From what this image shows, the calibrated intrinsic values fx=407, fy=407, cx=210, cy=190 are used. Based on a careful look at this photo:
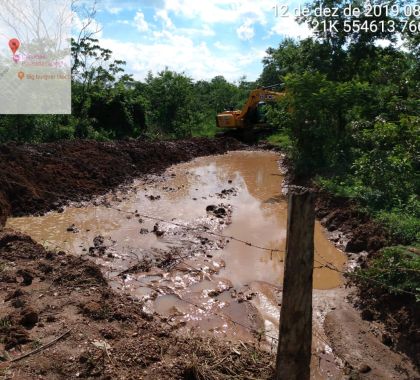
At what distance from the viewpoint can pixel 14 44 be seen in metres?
16.3

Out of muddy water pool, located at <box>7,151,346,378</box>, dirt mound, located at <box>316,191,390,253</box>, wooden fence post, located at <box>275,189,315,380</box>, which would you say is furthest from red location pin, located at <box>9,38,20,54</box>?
wooden fence post, located at <box>275,189,315,380</box>

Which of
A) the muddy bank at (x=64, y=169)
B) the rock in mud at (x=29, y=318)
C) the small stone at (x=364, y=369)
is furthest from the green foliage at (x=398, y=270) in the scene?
the muddy bank at (x=64, y=169)

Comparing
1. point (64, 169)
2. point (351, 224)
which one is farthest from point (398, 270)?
point (64, 169)

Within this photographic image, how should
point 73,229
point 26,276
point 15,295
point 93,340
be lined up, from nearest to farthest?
1. point 93,340
2. point 15,295
3. point 26,276
4. point 73,229

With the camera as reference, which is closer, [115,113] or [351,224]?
[351,224]

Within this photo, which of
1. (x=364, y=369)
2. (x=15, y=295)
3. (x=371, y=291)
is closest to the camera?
(x=364, y=369)

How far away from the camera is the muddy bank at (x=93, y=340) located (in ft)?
12.0

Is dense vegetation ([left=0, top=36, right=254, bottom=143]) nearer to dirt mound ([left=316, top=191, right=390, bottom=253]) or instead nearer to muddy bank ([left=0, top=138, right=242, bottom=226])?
muddy bank ([left=0, top=138, right=242, bottom=226])

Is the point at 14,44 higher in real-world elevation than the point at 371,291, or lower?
higher

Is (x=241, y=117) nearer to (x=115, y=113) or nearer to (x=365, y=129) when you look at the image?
(x=115, y=113)

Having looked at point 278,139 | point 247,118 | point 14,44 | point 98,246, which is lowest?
point 98,246

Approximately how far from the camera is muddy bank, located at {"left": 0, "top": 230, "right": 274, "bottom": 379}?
3.67 meters

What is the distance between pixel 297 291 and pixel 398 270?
2.83 metres

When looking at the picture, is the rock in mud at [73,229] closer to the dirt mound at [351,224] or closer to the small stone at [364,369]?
the dirt mound at [351,224]
